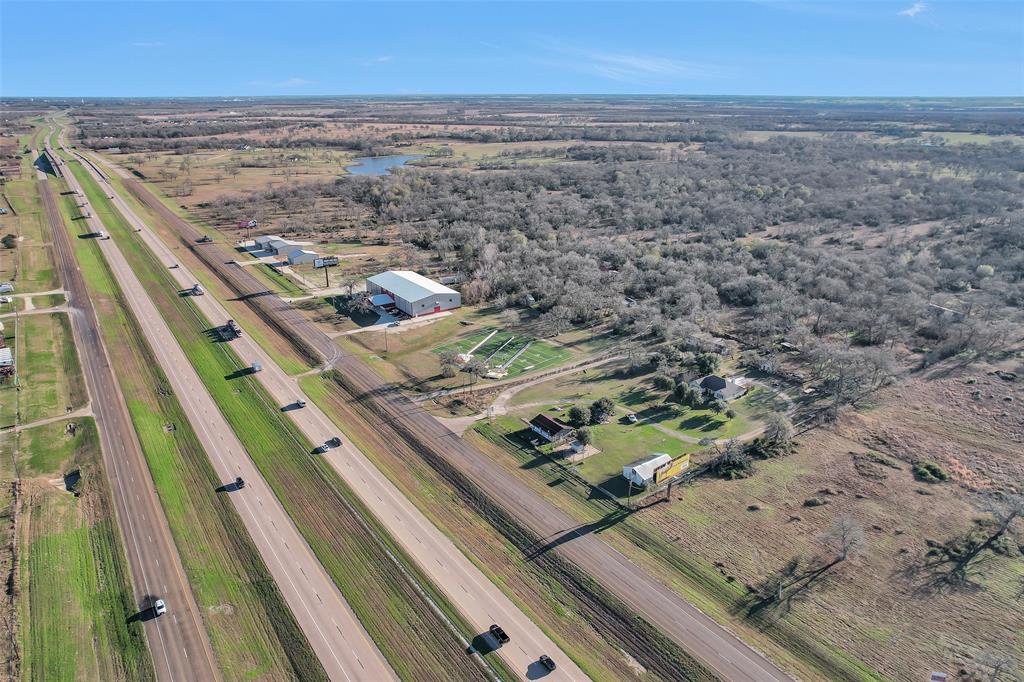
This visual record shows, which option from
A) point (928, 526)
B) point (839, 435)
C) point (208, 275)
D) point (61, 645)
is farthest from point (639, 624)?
point (208, 275)

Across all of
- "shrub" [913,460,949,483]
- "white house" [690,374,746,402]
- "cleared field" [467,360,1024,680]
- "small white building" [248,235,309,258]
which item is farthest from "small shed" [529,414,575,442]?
"small white building" [248,235,309,258]

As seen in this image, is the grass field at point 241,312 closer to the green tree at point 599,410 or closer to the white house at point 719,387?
the green tree at point 599,410

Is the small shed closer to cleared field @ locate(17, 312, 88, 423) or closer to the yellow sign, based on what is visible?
the yellow sign

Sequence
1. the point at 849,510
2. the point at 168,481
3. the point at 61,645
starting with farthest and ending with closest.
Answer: the point at 168,481, the point at 849,510, the point at 61,645

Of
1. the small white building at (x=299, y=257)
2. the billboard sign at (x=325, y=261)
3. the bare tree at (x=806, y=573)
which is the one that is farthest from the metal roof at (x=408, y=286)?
the bare tree at (x=806, y=573)

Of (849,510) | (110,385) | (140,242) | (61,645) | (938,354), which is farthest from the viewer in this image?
(140,242)

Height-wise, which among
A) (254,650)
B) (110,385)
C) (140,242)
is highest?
(140,242)

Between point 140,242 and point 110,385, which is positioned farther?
point 140,242

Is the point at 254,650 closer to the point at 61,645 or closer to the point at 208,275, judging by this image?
the point at 61,645
